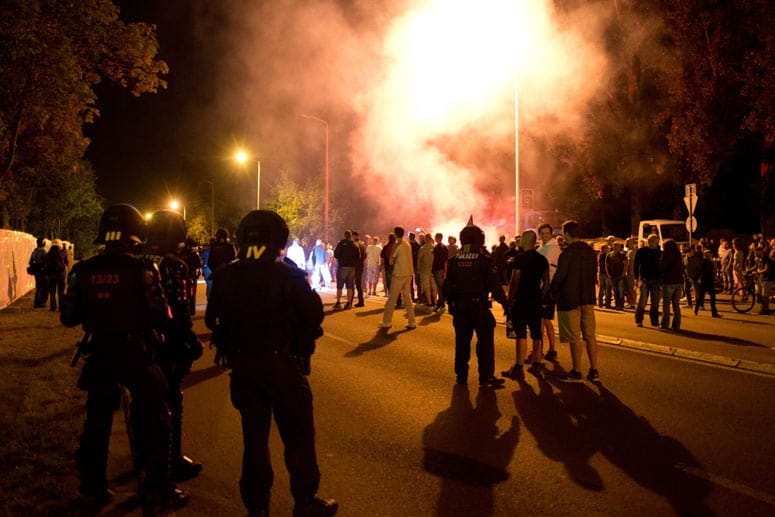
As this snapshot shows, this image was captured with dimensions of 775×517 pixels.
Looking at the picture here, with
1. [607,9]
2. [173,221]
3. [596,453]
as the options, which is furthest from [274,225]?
[607,9]

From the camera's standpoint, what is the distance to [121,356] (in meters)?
3.60

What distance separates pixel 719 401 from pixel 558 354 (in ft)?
9.33

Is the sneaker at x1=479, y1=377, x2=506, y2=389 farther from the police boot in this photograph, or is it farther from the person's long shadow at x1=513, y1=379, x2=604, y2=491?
the police boot

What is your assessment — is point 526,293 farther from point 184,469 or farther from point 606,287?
point 606,287

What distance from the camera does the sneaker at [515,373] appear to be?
285 inches

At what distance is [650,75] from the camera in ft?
91.3

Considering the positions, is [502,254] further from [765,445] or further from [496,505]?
[496,505]

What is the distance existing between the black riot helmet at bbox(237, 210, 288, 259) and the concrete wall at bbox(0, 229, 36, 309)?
14.6 metres

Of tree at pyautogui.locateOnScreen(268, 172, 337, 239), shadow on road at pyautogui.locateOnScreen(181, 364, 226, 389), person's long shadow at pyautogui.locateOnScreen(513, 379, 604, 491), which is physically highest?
tree at pyautogui.locateOnScreen(268, 172, 337, 239)

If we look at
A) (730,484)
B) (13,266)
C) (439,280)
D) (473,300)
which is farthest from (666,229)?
(13,266)

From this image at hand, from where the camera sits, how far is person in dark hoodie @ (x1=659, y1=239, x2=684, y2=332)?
10.6 m

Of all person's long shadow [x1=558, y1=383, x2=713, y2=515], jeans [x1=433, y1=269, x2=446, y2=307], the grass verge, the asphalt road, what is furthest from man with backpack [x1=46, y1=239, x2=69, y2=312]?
person's long shadow [x1=558, y1=383, x2=713, y2=515]

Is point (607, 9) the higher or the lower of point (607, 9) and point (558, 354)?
the higher

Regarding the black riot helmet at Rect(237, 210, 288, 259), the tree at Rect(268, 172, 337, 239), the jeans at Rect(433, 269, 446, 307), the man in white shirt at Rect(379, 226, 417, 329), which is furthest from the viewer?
the tree at Rect(268, 172, 337, 239)
